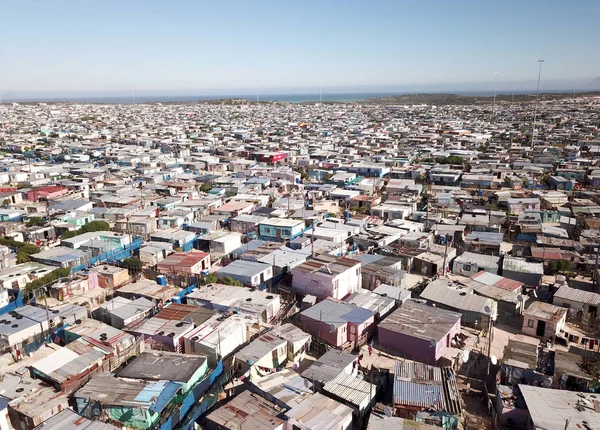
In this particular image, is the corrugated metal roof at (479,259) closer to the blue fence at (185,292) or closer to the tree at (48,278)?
the blue fence at (185,292)

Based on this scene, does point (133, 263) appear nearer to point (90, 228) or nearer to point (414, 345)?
point (90, 228)

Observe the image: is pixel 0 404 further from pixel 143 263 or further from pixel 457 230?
pixel 457 230

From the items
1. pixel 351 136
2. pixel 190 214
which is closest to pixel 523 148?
pixel 351 136

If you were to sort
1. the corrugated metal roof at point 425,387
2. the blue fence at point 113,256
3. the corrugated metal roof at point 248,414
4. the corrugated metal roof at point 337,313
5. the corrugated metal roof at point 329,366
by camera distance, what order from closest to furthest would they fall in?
the corrugated metal roof at point 248,414 < the corrugated metal roof at point 425,387 < the corrugated metal roof at point 329,366 < the corrugated metal roof at point 337,313 < the blue fence at point 113,256

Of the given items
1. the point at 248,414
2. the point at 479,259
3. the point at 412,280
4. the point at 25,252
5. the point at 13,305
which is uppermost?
the point at 25,252

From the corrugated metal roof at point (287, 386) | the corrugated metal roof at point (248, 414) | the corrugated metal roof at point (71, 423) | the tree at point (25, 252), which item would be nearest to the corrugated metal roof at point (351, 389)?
the corrugated metal roof at point (287, 386)

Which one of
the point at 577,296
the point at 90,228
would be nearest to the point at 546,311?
the point at 577,296
